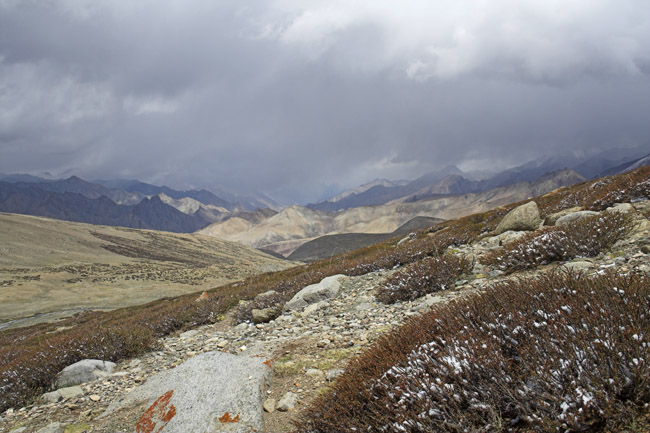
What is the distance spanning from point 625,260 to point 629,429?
18.9 feet

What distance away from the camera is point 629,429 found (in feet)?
6.91

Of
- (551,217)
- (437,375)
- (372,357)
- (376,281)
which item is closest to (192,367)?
(372,357)

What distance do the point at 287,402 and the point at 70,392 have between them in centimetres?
559

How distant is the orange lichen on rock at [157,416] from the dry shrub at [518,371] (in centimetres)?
233

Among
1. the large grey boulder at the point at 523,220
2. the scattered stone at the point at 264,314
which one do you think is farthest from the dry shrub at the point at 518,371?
the large grey boulder at the point at 523,220

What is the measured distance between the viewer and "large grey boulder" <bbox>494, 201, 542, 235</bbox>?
15.8 m

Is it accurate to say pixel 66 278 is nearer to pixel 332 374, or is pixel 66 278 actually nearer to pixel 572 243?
pixel 332 374

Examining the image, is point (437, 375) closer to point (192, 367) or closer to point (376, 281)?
point (192, 367)

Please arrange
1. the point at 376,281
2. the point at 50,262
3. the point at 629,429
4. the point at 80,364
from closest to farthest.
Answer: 1. the point at 629,429
2. the point at 80,364
3. the point at 376,281
4. the point at 50,262

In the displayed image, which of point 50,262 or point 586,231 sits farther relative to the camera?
point 50,262

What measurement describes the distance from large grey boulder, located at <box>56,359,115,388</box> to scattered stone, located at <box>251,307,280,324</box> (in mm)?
4729

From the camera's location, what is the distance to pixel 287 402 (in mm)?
4762

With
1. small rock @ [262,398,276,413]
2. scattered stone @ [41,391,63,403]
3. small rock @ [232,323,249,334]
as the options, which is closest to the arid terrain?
small rock @ [232,323,249,334]

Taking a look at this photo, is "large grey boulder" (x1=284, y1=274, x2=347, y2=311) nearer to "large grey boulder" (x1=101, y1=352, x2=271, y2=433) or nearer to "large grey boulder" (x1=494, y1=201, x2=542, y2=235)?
"large grey boulder" (x1=101, y1=352, x2=271, y2=433)
